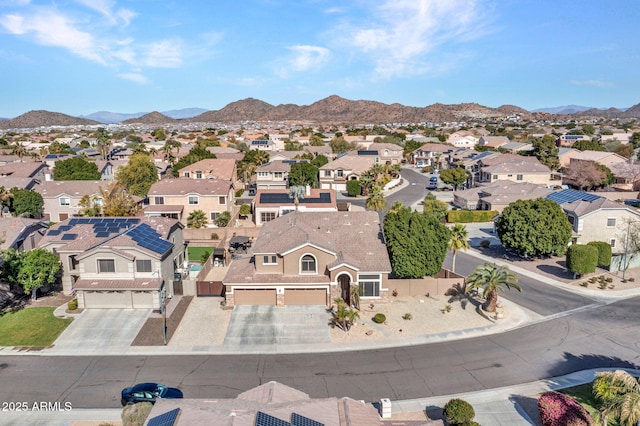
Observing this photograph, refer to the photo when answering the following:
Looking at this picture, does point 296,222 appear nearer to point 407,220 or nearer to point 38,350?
point 407,220

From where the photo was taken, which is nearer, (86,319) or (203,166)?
(86,319)

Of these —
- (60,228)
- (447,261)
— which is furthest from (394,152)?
(60,228)

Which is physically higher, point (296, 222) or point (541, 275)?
point (296, 222)

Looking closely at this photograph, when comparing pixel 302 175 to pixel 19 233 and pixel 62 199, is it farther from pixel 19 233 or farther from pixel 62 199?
pixel 19 233

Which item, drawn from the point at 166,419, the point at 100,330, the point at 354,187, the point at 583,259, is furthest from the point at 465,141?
the point at 166,419

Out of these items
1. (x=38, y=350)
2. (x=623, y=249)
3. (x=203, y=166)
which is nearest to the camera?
(x=38, y=350)

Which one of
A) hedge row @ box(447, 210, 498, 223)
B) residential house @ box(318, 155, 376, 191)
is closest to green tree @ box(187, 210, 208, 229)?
residential house @ box(318, 155, 376, 191)

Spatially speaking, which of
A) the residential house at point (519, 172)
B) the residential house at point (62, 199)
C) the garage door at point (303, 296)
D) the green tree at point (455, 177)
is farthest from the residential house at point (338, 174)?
the garage door at point (303, 296)
